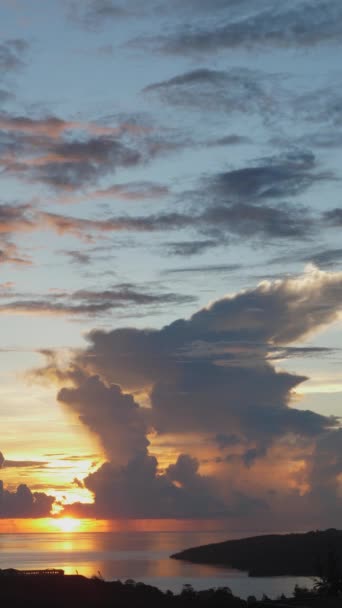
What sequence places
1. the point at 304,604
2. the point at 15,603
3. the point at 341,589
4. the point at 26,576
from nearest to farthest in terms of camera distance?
the point at 15,603
the point at 304,604
the point at 26,576
the point at 341,589

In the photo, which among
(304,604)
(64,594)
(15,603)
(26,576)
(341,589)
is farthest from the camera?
(341,589)

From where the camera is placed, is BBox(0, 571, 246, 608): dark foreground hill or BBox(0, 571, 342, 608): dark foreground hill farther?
BBox(0, 571, 342, 608): dark foreground hill

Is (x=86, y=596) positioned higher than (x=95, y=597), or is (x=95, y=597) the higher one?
(x=86, y=596)

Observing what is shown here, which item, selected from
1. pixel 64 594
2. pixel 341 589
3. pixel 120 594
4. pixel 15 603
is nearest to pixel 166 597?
pixel 120 594

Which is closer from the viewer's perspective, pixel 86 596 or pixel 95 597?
pixel 95 597

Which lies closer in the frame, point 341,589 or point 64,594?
point 64,594

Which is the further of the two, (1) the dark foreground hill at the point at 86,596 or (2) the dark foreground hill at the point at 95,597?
(2) the dark foreground hill at the point at 95,597

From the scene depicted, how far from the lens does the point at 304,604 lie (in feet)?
216

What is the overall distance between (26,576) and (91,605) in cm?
1707

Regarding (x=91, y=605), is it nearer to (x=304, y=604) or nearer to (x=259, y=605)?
(x=259, y=605)

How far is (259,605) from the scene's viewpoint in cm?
5969

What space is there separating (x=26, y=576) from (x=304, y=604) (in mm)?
24494

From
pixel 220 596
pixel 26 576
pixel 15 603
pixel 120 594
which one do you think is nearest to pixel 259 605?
pixel 220 596

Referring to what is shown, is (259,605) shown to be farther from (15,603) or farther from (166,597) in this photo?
(15,603)
